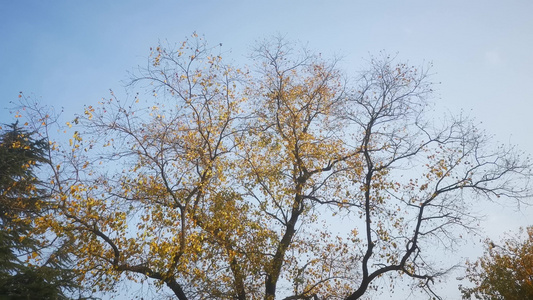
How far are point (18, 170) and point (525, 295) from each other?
24.1 meters

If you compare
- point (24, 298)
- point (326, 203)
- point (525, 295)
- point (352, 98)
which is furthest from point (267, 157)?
point (525, 295)

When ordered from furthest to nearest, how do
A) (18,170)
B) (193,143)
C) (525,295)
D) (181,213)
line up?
(525,295), (18,170), (193,143), (181,213)

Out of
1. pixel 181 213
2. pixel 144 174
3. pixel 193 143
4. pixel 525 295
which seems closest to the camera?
pixel 181 213

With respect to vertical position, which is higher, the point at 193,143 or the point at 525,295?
the point at 193,143

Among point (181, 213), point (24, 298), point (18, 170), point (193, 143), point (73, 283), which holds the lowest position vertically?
point (24, 298)

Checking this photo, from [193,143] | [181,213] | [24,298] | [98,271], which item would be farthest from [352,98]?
[24,298]

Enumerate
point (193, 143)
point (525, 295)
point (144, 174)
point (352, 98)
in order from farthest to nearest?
point (525, 295)
point (352, 98)
point (193, 143)
point (144, 174)

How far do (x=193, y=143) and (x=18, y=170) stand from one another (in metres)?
8.95

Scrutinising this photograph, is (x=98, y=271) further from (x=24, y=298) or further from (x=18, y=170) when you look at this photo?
(x=18, y=170)

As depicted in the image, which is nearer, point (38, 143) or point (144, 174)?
point (144, 174)

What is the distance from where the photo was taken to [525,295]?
19125mm

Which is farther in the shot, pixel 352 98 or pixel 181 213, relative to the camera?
pixel 352 98

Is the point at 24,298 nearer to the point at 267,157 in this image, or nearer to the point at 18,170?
the point at 18,170

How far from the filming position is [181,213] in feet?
40.4
